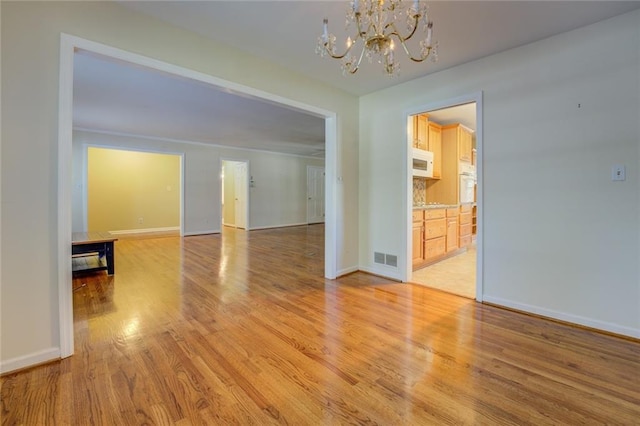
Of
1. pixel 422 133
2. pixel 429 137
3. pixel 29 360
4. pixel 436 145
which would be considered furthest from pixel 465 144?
pixel 29 360

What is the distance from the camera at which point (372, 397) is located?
59.6 inches

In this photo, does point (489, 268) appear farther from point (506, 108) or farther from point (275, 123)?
point (275, 123)

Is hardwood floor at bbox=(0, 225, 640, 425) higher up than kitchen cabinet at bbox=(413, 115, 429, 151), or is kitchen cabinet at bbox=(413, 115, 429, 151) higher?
kitchen cabinet at bbox=(413, 115, 429, 151)

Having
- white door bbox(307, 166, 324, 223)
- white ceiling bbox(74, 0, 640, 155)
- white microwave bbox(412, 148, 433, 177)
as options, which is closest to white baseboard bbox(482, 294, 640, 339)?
white microwave bbox(412, 148, 433, 177)

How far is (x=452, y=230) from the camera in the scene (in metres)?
4.87

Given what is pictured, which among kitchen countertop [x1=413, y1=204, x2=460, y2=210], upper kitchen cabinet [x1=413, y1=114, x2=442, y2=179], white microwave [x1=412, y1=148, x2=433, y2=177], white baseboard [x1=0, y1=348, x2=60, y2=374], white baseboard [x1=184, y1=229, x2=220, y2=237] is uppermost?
upper kitchen cabinet [x1=413, y1=114, x2=442, y2=179]

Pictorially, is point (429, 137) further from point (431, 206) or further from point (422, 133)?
point (431, 206)

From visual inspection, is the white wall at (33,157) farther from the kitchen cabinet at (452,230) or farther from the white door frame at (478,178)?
the kitchen cabinet at (452,230)

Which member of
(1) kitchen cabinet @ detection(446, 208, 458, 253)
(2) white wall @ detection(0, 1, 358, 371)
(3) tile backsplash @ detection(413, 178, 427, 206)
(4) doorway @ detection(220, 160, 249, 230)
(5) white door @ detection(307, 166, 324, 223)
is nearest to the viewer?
(2) white wall @ detection(0, 1, 358, 371)

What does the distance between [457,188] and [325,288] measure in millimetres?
3379

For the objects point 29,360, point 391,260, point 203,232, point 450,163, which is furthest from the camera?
point 203,232

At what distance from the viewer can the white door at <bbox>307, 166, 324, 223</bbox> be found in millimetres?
9953

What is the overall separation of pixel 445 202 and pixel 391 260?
2.38m

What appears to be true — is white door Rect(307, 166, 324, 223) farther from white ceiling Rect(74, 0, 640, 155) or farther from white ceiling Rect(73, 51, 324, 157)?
white ceiling Rect(74, 0, 640, 155)
